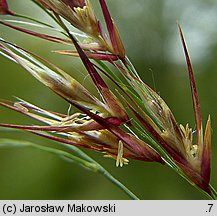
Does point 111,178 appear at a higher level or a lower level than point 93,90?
lower

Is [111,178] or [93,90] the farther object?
[93,90]

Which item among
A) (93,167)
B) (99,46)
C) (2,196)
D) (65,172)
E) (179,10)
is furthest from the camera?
(179,10)

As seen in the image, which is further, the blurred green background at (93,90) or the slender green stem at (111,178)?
the blurred green background at (93,90)

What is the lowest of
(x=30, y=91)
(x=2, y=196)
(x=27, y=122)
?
(x=2, y=196)

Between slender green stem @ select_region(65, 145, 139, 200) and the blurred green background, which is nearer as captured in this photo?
slender green stem @ select_region(65, 145, 139, 200)

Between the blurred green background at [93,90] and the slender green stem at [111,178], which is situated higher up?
the blurred green background at [93,90]

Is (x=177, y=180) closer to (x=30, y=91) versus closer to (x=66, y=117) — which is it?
(x=30, y=91)

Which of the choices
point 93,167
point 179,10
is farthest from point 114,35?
point 179,10

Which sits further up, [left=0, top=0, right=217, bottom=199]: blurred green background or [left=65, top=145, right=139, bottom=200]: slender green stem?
[left=0, top=0, right=217, bottom=199]: blurred green background
